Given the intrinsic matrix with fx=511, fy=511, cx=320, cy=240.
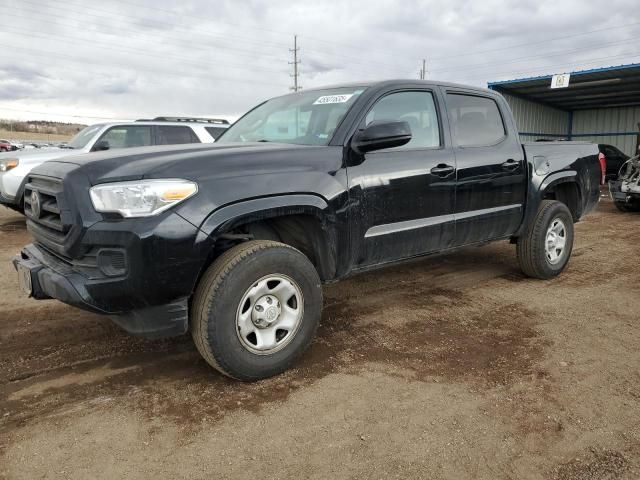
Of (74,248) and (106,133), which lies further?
(106,133)

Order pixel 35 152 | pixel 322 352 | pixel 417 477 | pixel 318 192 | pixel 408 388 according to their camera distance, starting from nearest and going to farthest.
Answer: pixel 417 477 < pixel 408 388 < pixel 318 192 < pixel 322 352 < pixel 35 152

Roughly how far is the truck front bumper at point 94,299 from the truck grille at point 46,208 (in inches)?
7.0

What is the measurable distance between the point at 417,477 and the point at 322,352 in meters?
1.37

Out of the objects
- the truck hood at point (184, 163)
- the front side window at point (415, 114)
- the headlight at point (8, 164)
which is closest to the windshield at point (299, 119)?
the front side window at point (415, 114)

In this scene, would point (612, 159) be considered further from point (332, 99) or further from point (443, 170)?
point (332, 99)

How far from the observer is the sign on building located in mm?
17406

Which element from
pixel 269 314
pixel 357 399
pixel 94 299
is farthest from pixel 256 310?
pixel 94 299

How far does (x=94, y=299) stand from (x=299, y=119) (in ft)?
6.57

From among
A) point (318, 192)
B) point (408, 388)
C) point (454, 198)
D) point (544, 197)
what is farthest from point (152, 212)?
point (544, 197)

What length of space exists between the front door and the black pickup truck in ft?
0.04

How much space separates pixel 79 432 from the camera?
2.53 metres

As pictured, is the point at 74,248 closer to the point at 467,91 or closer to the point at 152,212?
the point at 152,212

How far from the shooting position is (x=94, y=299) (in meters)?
2.61

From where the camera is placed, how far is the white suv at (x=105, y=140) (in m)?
8.08
